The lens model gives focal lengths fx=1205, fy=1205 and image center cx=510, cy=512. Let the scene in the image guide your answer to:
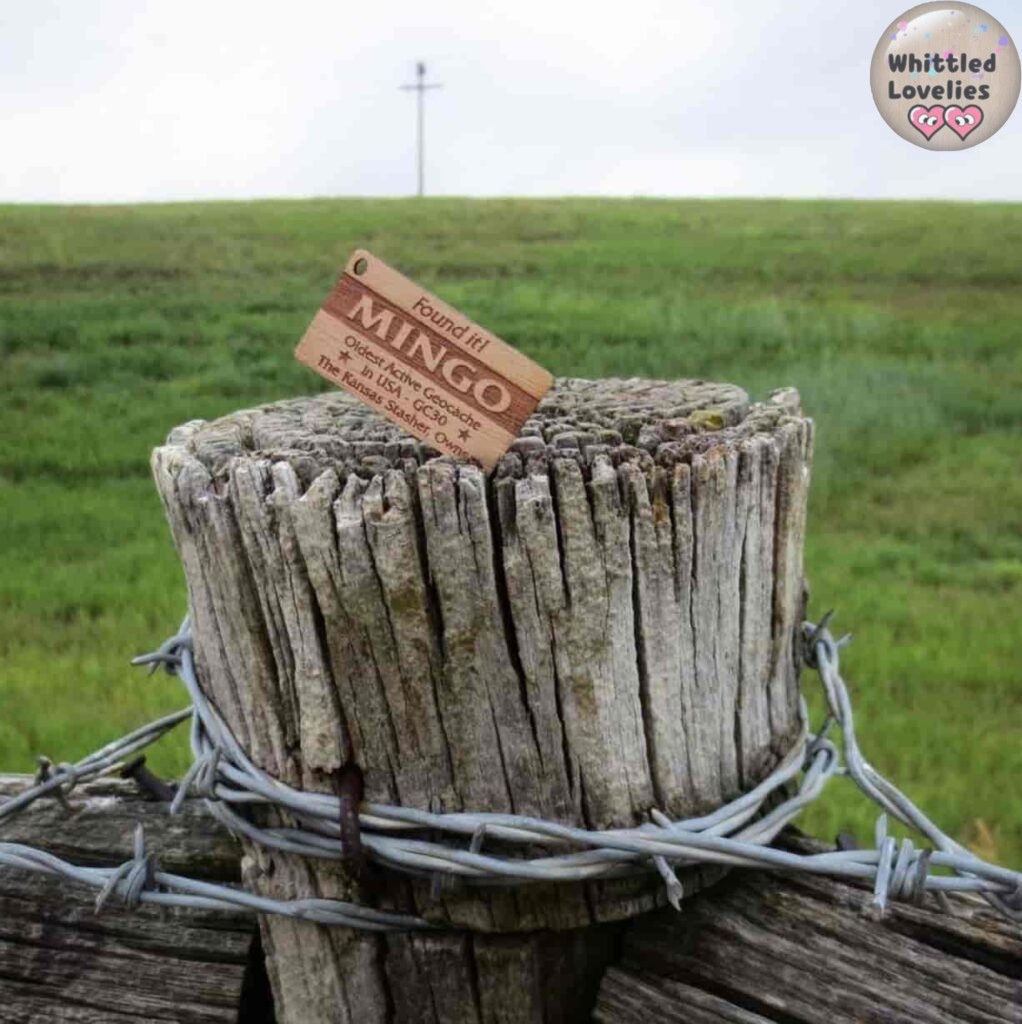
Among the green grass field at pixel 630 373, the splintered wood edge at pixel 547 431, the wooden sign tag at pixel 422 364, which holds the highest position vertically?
the wooden sign tag at pixel 422 364

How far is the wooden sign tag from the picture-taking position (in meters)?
1.41

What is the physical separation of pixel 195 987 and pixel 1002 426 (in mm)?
7334

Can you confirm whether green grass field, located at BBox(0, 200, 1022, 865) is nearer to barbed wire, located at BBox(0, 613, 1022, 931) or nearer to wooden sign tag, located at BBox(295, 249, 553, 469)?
barbed wire, located at BBox(0, 613, 1022, 931)

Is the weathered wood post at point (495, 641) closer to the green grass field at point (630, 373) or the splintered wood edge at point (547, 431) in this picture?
the splintered wood edge at point (547, 431)

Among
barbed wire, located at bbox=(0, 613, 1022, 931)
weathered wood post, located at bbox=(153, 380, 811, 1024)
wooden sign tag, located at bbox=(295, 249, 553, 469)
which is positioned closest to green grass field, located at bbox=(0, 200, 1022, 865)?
barbed wire, located at bbox=(0, 613, 1022, 931)

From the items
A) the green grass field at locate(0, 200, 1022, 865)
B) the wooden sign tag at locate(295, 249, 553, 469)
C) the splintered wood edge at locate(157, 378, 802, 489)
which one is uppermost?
the wooden sign tag at locate(295, 249, 553, 469)

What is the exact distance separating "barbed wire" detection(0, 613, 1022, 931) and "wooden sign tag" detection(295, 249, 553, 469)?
44 cm

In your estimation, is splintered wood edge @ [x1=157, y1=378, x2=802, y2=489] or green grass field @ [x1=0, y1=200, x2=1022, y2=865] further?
green grass field @ [x1=0, y1=200, x2=1022, y2=865]

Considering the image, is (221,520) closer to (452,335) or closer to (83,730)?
(452,335)

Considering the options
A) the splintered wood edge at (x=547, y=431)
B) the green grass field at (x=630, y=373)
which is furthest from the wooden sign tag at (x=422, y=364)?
the green grass field at (x=630, y=373)

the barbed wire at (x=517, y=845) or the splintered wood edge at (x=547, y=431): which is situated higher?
A: the splintered wood edge at (x=547, y=431)

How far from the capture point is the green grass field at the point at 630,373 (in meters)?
4.23

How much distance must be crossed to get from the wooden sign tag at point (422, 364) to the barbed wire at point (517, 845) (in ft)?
1.45

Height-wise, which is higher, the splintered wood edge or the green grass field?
the splintered wood edge
